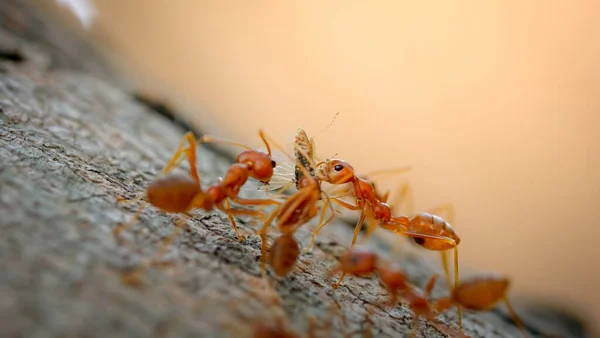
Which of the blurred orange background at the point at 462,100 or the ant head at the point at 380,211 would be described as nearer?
the ant head at the point at 380,211

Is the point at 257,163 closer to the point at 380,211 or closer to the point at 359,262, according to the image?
the point at 359,262

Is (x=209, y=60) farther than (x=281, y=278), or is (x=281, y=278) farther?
(x=209, y=60)

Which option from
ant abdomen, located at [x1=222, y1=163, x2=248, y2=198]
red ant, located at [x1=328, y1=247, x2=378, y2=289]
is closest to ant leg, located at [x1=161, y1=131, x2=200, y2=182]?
ant abdomen, located at [x1=222, y1=163, x2=248, y2=198]

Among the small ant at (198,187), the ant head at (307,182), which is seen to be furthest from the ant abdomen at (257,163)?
the ant head at (307,182)

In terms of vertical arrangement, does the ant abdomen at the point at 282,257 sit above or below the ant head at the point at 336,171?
A: below

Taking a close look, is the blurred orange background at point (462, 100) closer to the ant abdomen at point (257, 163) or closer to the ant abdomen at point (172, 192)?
the ant abdomen at point (257, 163)

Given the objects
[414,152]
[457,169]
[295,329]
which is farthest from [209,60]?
[295,329]

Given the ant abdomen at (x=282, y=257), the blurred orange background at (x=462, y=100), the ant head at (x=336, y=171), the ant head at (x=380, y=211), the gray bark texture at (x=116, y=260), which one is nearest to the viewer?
the gray bark texture at (x=116, y=260)

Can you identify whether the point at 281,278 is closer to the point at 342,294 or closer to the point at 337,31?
the point at 342,294
